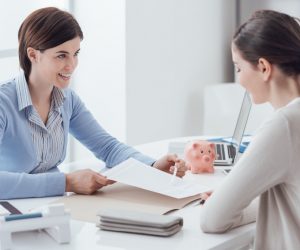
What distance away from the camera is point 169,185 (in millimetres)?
1814

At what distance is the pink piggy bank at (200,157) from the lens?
7.00 feet

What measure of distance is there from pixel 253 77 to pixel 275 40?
0.12 metres

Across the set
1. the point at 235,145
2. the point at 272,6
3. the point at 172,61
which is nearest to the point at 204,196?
the point at 235,145

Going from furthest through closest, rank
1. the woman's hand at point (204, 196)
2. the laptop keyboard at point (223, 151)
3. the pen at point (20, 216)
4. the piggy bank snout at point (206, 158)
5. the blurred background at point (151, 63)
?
the blurred background at point (151, 63)
the laptop keyboard at point (223, 151)
the piggy bank snout at point (206, 158)
the woman's hand at point (204, 196)
the pen at point (20, 216)

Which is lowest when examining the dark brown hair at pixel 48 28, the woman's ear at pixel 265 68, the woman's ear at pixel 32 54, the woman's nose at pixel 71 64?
the woman's nose at pixel 71 64

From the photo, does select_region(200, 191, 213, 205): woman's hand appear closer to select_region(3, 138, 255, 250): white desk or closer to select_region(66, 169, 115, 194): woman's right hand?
select_region(3, 138, 255, 250): white desk

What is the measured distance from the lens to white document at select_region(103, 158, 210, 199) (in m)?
1.76

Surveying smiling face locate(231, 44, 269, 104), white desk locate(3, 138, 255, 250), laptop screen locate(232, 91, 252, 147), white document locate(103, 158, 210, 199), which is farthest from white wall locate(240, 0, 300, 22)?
white desk locate(3, 138, 255, 250)

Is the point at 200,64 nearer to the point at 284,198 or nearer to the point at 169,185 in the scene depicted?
the point at 169,185

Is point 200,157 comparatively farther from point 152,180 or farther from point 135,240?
point 135,240

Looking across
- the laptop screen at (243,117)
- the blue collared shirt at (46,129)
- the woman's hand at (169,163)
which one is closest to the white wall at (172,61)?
the laptop screen at (243,117)

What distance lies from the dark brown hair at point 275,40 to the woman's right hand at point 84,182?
0.59m

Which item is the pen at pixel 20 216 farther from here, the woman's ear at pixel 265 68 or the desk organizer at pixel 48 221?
the woman's ear at pixel 265 68

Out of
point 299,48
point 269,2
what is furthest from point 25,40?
point 269,2
